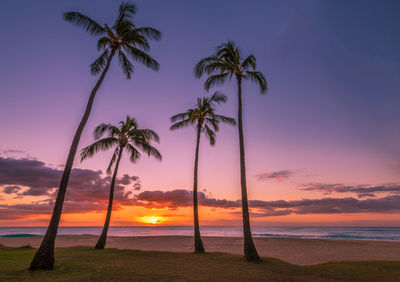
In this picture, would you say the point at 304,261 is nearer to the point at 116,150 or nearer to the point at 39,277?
the point at 39,277

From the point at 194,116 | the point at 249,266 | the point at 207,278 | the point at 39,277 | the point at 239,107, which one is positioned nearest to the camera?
the point at 39,277

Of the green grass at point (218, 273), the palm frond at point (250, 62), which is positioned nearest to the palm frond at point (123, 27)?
the palm frond at point (250, 62)

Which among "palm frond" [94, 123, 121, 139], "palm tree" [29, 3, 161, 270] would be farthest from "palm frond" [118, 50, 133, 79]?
"palm frond" [94, 123, 121, 139]

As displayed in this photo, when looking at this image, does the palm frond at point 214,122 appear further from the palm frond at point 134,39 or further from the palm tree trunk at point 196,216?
the palm frond at point 134,39

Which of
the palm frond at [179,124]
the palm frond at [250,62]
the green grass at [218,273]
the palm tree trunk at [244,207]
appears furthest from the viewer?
the palm frond at [179,124]

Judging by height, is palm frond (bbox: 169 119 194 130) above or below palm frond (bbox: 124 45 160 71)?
below

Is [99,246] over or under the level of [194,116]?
under

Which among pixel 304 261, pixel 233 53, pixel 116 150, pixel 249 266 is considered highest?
pixel 233 53

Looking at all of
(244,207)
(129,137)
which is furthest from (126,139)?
(244,207)

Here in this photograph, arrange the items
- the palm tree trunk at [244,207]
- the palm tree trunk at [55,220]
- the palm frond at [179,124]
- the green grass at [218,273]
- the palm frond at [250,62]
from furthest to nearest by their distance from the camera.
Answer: the palm frond at [179,124] < the palm frond at [250,62] < the palm tree trunk at [244,207] < the palm tree trunk at [55,220] < the green grass at [218,273]

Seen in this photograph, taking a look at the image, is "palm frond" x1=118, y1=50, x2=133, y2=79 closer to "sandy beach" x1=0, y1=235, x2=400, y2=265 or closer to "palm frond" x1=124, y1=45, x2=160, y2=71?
"palm frond" x1=124, y1=45, x2=160, y2=71

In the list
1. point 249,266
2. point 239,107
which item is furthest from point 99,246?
point 239,107

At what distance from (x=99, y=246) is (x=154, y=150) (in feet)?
29.2

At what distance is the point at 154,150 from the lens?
21562 millimetres
